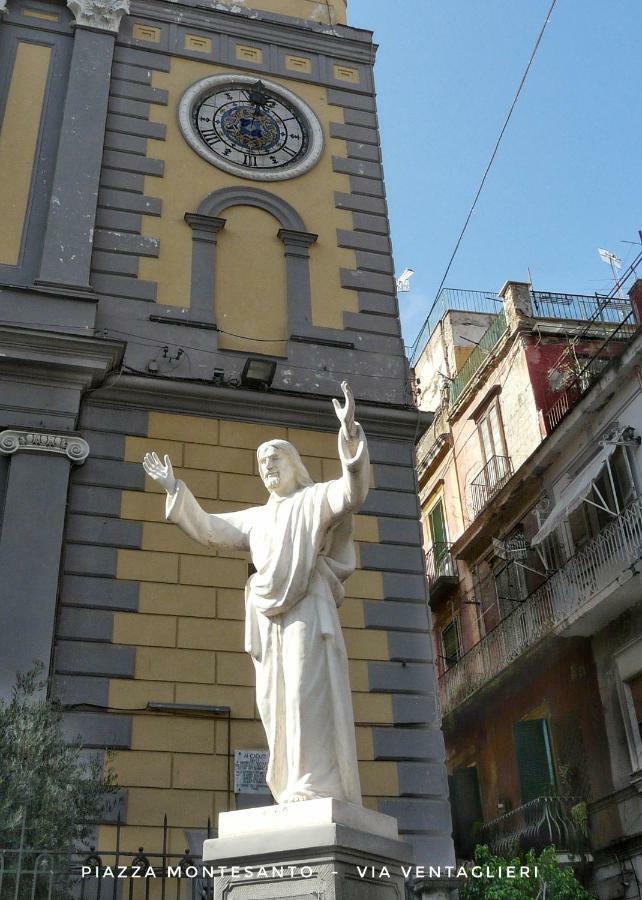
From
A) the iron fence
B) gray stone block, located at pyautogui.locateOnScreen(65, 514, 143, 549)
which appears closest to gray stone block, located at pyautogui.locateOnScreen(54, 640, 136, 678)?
gray stone block, located at pyautogui.locateOnScreen(65, 514, 143, 549)

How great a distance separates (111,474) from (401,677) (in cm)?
335

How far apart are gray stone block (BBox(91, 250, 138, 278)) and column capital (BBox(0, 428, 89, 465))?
2329mm

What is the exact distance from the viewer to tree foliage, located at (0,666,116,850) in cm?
623

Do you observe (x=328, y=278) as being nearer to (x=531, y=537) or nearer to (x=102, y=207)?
(x=102, y=207)

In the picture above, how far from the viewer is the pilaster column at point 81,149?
11.2 meters

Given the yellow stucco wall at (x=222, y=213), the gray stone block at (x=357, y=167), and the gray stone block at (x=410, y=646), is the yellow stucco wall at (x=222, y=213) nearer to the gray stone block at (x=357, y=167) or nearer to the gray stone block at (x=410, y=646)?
the gray stone block at (x=357, y=167)

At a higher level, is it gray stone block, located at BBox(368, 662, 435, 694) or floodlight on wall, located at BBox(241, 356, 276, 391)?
floodlight on wall, located at BBox(241, 356, 276, 391)

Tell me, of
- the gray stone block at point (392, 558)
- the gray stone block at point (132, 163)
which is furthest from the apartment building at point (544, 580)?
the gray stone block at point (132, 163)

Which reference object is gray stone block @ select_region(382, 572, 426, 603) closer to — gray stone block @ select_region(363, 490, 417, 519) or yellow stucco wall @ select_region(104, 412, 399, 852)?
yellow stucco wall @ select_region(104, 412, 399, 852)

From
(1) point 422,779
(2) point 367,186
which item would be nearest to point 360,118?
(2) point 367,186

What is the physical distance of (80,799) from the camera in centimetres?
682

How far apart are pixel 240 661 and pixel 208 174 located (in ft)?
20.4

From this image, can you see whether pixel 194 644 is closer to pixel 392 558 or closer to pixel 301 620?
pixel 392 558

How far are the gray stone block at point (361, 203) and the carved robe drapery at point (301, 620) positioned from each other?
25.9ft
